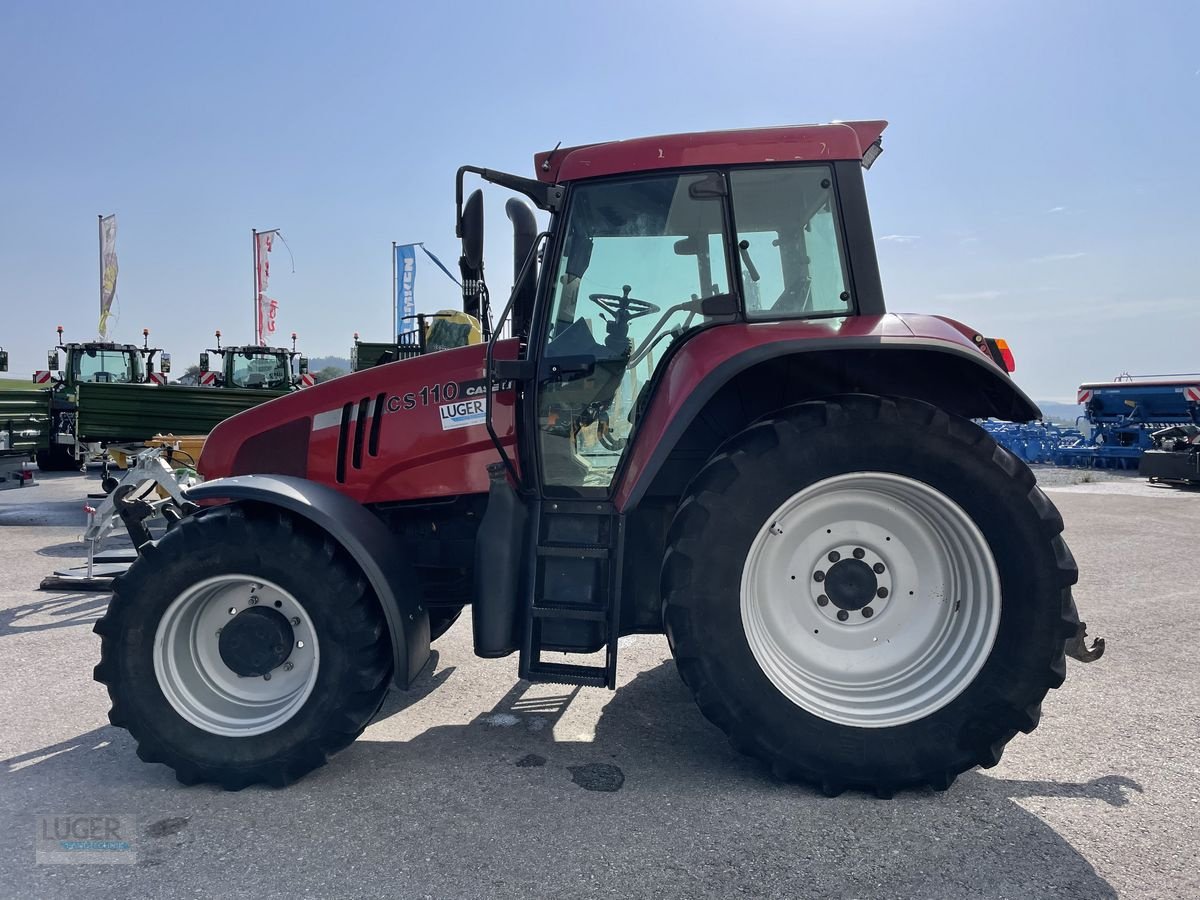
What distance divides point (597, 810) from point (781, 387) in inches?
65.0

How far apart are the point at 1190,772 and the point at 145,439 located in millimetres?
11970

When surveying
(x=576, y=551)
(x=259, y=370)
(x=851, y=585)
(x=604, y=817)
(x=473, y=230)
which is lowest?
(x=604, y=817)

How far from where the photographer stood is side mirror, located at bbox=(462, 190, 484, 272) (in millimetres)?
2736

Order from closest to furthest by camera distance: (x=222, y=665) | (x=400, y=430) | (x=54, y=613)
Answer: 1. (x=222, y=665)
2. (x=400, y=430)
3. (x=54, y=613)

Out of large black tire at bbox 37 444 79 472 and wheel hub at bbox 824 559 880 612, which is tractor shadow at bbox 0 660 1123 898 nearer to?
wheel hub at bbox 824 559 880 612

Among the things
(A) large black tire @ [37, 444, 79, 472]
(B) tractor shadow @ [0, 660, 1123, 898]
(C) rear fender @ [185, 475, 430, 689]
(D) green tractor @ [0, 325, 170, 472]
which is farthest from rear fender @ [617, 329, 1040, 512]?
(A) large black tire @ [37, 444, 79, 472]

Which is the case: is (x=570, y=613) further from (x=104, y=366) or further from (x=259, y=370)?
(x=104, y=366)

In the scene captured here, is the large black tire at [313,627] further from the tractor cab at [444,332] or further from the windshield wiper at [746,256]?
the windshield wiper at [746,256]

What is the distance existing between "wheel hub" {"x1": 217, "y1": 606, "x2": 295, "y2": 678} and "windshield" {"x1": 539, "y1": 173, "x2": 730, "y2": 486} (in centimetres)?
117

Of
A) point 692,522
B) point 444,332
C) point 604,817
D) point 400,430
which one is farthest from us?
point 444,332

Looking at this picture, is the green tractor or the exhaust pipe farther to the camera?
the green tractor

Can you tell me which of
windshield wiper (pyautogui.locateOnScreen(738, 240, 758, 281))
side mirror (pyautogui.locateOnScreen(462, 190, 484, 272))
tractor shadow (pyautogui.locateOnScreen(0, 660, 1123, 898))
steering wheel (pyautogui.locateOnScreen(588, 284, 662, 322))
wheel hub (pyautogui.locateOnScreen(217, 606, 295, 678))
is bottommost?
tractor shadow (pyautogui.locateOnScreen(0, 660, 1123, 898))

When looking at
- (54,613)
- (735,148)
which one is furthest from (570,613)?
(54,613)

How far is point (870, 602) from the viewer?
282 cm
